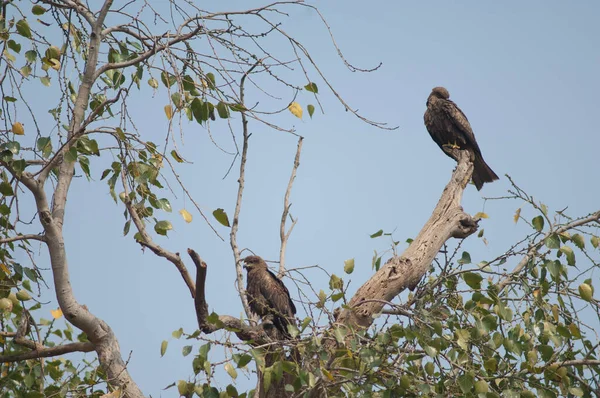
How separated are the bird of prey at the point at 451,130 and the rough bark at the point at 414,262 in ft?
4.85

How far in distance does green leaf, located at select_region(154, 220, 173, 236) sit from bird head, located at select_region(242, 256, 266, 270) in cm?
268

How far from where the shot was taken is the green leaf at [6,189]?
3.94 meters

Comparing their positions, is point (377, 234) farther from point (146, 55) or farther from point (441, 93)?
point (441, 93)

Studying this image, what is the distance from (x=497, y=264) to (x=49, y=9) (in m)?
3.28

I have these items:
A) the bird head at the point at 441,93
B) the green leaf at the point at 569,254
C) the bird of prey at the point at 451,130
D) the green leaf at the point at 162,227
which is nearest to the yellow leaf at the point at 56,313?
the green leaf at the point at 162,227

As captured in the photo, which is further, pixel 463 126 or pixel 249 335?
pixel 463 126

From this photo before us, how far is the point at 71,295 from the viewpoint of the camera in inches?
155

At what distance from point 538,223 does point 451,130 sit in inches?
131

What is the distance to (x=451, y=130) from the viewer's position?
24.4 feet

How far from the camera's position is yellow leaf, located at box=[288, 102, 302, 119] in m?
3.80

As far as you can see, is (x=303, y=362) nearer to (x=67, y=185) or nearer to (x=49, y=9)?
(x=67, y=185)

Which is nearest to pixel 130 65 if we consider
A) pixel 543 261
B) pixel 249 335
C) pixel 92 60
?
pixel 92 60

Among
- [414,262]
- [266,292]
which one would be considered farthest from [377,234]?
[266,292]

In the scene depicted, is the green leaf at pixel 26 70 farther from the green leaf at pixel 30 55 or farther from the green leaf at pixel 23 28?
the green leaf at pixel 23 28
